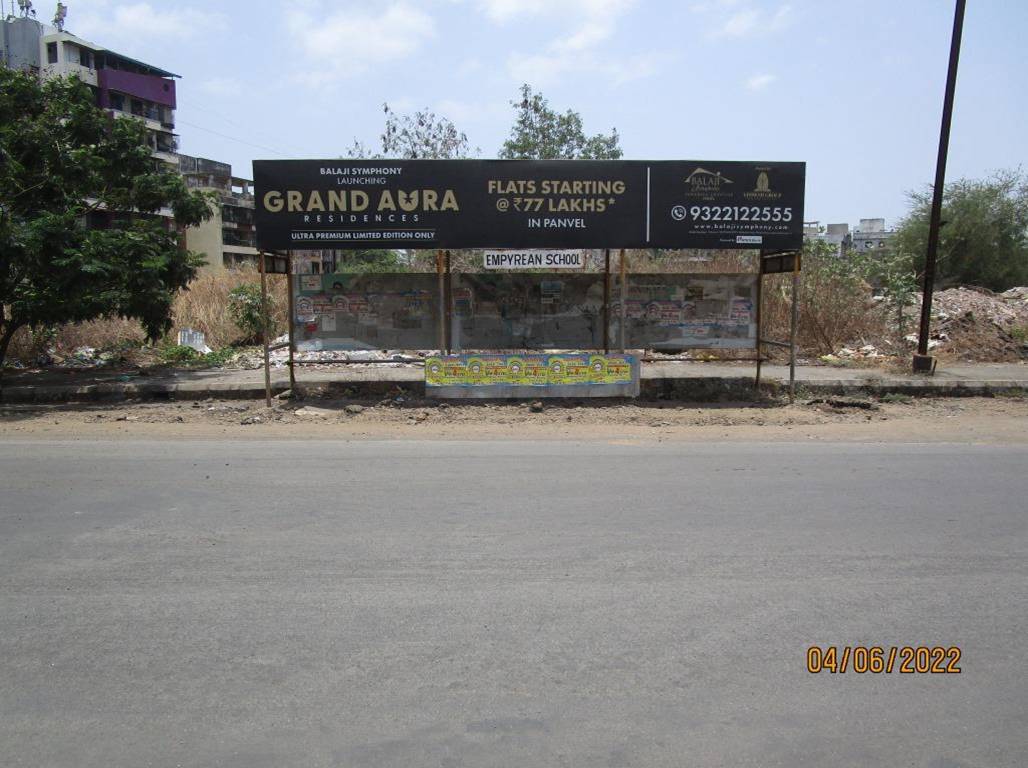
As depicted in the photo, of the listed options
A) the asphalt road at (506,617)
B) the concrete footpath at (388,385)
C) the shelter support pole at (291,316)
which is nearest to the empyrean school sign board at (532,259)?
the concrete footpath at (388,385)

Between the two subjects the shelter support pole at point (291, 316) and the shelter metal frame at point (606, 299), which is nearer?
the shelter metal frame at point (606, 299)

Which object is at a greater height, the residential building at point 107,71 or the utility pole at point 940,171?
the residential building at point 107,71

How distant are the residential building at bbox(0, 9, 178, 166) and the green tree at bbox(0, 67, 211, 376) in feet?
139

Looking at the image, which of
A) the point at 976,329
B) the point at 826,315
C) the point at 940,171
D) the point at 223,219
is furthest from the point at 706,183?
the point at 223,219

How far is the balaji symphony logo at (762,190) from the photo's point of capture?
37.3 feet

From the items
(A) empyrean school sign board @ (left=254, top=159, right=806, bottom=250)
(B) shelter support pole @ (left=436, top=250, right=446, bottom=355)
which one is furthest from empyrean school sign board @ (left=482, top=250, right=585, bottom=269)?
(B) shelter support pole @ (left=436, top=250, right=446, bottom=355)

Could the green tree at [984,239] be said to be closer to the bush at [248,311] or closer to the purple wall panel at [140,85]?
the bush at [248,311]

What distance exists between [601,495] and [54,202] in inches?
455

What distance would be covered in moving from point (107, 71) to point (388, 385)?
193ft

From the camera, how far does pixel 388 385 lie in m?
12.5

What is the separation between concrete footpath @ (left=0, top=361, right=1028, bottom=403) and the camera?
12.4 metres

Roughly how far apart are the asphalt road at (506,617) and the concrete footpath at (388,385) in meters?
5.16

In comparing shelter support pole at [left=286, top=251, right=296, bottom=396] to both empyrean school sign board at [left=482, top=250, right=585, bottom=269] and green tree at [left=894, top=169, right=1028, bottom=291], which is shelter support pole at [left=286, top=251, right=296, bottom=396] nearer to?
empyrean school sign board at [left=482, top=250, right=585, bottom=269]
